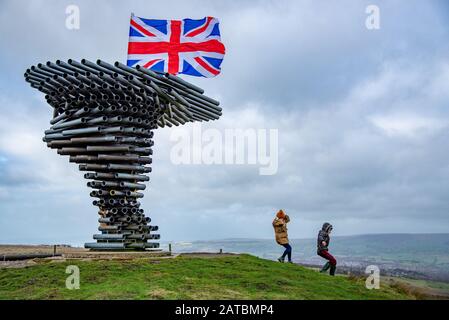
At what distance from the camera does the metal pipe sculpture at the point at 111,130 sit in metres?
21.4

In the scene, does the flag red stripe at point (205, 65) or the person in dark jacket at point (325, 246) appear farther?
the flag red stripe at point (205, 65)

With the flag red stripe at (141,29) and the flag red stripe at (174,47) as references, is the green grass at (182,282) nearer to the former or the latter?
the flag red stripe at (174,47)

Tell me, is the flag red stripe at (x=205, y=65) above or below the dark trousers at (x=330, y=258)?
above

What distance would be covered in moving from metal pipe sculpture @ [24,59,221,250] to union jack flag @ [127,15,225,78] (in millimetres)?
1632

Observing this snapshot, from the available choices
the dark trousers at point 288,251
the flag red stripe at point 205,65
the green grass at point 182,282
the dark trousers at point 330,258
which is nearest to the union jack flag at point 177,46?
the flag red stripe at point 205,65

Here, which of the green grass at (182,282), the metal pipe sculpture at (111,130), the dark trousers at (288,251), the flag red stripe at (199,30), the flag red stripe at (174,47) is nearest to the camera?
the green grass at (182,282)

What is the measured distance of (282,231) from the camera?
20219mm

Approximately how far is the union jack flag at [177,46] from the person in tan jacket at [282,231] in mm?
7849

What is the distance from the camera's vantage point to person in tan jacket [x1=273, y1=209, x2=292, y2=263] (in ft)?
66.3

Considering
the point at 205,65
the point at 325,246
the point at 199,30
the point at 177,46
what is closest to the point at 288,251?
the point at 325,246

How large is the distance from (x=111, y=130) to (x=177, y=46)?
5.27 metres

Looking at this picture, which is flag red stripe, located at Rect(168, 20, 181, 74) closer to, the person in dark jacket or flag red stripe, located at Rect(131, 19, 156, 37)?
flag red stripe, located at Rect(131, 19, 156, 37)

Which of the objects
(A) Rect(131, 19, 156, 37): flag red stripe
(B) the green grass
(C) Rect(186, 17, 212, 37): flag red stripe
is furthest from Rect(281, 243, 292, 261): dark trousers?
(A) Rect(131, 19, 156, 37): flag red stripe
